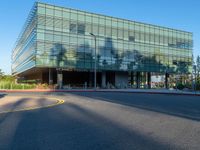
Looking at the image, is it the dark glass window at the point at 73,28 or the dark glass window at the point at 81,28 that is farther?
the dark glass window at the point at 81,28

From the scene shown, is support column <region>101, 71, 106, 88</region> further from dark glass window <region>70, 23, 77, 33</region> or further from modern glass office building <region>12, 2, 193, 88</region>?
dark glass window <region>70, 23, 77, 33</region>

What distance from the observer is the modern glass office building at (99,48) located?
47.8m

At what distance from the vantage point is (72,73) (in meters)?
59.9

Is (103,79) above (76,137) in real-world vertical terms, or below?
above

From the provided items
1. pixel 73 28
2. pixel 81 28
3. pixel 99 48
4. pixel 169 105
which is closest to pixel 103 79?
pixel 99 48

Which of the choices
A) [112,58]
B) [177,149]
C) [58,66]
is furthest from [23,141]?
[112,58]

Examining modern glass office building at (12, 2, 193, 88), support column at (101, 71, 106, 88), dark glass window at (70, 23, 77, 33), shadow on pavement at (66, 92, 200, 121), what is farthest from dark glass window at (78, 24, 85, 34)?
shadow on pavement at (66, 92, 200, 121)

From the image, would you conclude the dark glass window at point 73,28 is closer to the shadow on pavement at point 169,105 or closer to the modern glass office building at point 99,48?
the modern glass office building at point 99,48

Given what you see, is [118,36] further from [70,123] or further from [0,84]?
[70,123]

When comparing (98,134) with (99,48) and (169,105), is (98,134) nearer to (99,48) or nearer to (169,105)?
(169,105)

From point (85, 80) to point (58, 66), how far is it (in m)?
13.9

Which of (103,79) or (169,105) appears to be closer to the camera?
(169,105)

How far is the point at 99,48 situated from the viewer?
53.1 metres

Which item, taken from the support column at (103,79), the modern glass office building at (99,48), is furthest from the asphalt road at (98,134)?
the support column at (103,79)
